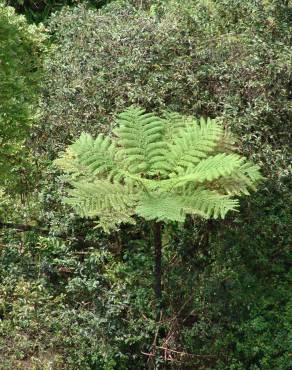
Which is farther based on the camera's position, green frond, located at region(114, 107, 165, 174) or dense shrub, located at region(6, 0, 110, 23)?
dense shrub, located at region(6, 0, 110, 23)

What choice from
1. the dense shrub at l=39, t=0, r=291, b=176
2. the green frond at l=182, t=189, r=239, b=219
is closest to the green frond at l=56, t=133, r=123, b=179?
the green frond at l=182, t=189, r=239, b=219

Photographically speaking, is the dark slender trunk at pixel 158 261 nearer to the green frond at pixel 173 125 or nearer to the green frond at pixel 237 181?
the green frond at pixel 237 181

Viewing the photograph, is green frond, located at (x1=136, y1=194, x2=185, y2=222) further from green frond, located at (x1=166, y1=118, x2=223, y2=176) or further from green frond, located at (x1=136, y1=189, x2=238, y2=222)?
green frond, located at (x1=166, y1=118, x2=223, y2=176)

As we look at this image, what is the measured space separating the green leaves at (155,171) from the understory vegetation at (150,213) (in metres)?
0.02

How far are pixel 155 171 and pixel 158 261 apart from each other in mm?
718

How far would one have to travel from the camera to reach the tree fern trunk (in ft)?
15.0

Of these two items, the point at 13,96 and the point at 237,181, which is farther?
the point at 13,96

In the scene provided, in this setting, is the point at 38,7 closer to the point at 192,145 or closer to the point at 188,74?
the point at 188,74

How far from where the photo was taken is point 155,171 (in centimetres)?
468

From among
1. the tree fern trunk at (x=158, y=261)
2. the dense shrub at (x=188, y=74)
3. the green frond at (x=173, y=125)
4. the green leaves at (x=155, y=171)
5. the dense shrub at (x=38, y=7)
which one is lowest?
the tree fern trunk at (x=158, y=261)

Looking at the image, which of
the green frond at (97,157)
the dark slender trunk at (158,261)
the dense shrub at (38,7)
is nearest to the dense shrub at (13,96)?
the green frond at (97,157)

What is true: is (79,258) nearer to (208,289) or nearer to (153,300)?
(153,300)

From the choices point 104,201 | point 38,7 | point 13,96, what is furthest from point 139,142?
point 38,7

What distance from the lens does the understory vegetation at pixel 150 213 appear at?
4637 mm
